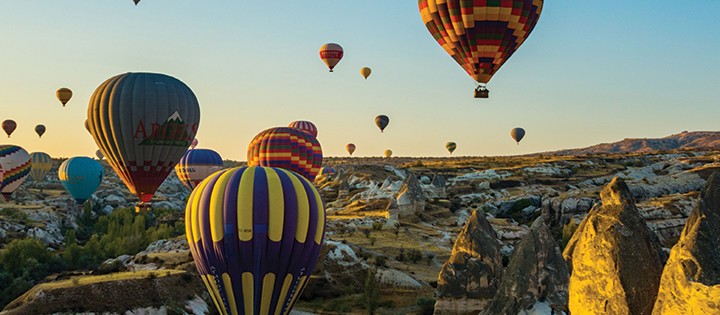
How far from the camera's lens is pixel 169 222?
257ft

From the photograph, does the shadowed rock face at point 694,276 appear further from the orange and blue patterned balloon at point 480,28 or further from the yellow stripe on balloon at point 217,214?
the orange and blue patterned balloon at point 480,28

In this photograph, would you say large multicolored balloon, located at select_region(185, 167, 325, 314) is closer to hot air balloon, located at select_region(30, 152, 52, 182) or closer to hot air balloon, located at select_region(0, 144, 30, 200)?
hot air balloon, located at select_region(0, 144, 30, 200)

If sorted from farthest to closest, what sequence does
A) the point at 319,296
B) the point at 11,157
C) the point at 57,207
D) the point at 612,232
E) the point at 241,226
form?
the point at 57,207
the point at 11,157
the point at 319,296
the point at 241,226
the point at 612,232

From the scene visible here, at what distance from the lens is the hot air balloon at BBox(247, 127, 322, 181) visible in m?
65.1

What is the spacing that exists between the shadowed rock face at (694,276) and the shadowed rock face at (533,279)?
797 cm

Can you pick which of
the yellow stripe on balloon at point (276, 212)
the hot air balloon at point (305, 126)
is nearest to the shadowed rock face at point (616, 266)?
the yellow stripe on balloon at point (276, 212)

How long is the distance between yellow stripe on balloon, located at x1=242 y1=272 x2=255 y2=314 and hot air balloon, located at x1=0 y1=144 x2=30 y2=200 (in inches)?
Answer: 2500

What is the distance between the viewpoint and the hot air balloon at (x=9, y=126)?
419 ft

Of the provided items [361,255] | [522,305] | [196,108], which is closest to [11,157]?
[196,108]

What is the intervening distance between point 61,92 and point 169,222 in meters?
32.4

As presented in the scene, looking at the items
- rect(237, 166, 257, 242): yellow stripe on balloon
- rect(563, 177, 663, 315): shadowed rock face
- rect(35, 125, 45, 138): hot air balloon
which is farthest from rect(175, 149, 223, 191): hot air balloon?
rect(35, 125, 45, 138): hot air balloon

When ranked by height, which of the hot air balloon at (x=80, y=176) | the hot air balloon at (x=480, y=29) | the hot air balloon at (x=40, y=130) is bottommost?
the hot air balloon at (x=80, y=176)

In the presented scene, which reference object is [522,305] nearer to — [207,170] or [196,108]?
[196,108]

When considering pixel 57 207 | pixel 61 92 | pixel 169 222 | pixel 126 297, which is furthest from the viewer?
pixel 61 92
